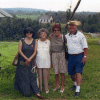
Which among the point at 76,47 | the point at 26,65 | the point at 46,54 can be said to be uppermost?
the point at 76,47

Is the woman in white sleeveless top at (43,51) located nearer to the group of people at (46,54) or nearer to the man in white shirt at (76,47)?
the group of people at (46,54)

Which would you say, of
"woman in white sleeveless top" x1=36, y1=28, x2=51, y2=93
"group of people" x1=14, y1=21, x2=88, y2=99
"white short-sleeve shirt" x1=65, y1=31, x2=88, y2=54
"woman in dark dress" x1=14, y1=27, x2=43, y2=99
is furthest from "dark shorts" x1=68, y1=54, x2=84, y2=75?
"woman in dark dress" x1=14, y1=27, x2=43, y2=99

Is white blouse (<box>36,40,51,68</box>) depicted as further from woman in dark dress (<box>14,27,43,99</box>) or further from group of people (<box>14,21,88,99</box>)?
woman in dark dress (<box>14,27,43,99</box>)

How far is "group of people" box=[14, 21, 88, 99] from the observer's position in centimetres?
407

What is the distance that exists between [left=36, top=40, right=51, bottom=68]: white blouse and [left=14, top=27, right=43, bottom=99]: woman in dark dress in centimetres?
15

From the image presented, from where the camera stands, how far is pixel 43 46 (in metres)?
4.18

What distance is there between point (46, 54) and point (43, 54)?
78 mm

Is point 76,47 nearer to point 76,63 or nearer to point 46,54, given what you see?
point 76,63

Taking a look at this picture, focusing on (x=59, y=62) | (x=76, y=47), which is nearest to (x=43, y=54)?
(x=59, y=62)

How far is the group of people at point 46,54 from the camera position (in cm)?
407

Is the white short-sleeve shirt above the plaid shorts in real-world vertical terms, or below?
above

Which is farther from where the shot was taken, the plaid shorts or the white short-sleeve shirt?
the plaid shorts

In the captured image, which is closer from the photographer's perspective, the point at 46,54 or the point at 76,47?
the point at 76,47

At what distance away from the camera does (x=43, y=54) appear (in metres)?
4.18
